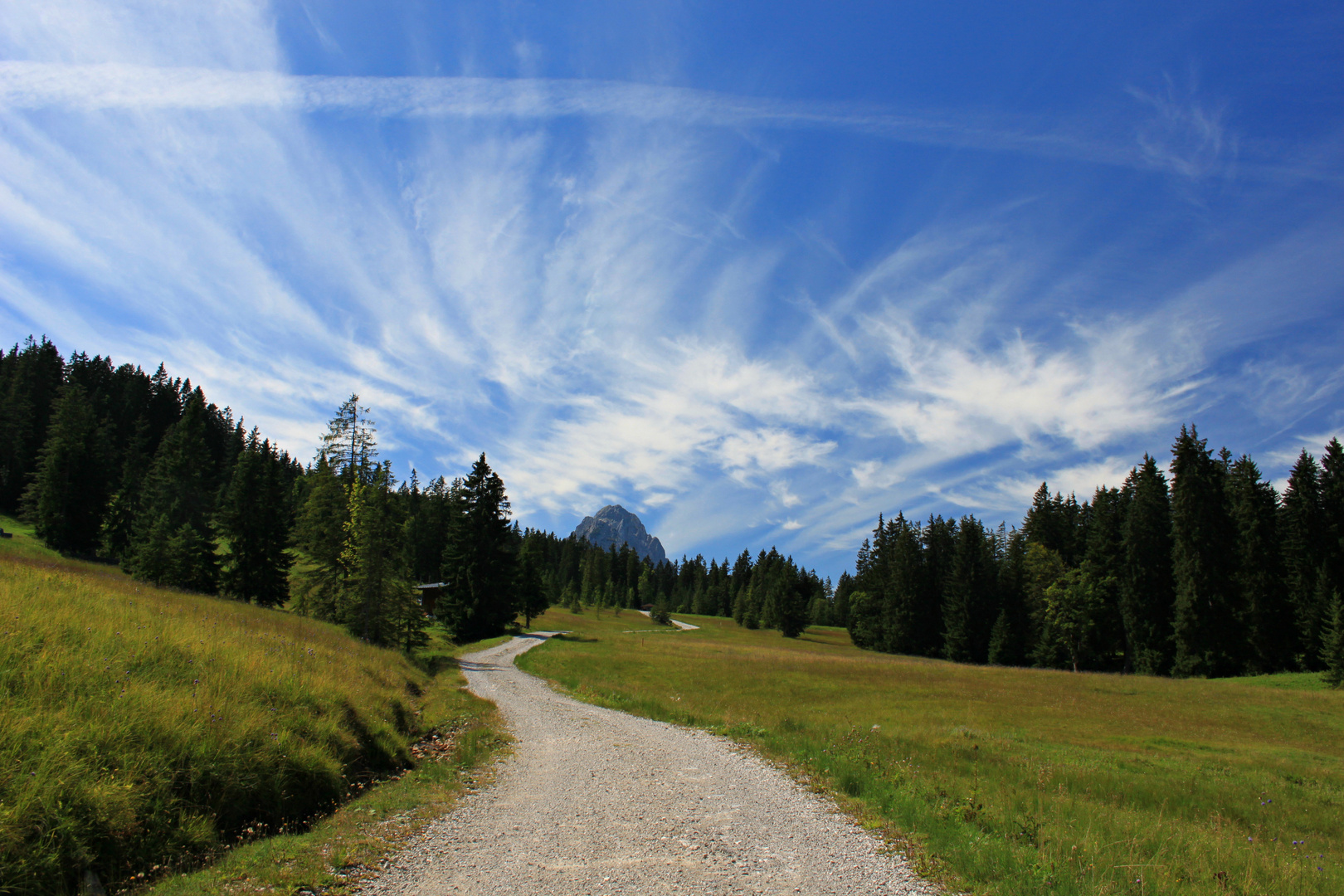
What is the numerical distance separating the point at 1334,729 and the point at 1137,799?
879 inches

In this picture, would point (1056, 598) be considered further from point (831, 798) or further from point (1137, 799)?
point (831, 798)

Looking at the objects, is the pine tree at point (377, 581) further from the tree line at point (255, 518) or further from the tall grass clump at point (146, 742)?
the tall grass clump at point (146, 742)

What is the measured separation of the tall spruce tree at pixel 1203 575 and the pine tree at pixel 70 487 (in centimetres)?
11095

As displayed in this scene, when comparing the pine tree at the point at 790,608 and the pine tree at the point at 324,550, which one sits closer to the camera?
the pine tree at the point at 324,550

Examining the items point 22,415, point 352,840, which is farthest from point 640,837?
point 22,415

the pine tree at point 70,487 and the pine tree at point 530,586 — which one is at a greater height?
the pine tree at point 70,487

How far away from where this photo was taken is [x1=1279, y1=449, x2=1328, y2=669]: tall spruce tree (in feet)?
155

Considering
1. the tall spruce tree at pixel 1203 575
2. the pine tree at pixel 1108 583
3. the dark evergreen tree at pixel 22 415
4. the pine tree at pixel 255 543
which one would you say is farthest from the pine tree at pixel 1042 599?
the dark evergreen tree at pixel 22 415

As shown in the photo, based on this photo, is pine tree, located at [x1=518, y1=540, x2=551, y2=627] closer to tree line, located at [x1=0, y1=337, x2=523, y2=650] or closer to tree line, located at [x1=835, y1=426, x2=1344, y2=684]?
tree line, located at [x1=0, y1=337, x2=523, y2=650]

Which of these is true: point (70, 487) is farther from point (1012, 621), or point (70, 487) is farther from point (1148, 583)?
point (1148, 583)

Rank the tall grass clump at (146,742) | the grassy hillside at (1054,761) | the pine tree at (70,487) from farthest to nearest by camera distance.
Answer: the pine tree at (70,487)
the grassy hillside at (1054,761)
the tall grass clump at (146,742)

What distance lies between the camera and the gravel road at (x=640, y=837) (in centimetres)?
648

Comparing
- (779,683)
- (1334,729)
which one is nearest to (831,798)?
(779,683)

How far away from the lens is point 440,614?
52844 mm
